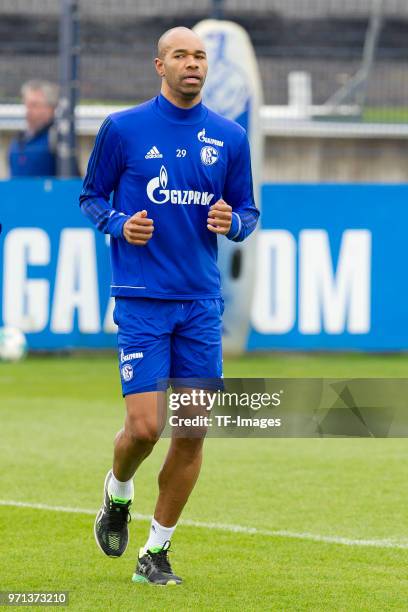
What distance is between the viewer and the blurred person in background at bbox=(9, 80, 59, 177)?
1512 centimetres

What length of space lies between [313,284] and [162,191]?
8.11 meters

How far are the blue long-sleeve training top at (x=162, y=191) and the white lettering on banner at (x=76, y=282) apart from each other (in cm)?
787

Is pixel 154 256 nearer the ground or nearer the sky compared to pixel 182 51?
nearer the ground

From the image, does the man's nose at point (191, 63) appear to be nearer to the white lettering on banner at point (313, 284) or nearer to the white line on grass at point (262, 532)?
the white line on grass at point (262, 532)

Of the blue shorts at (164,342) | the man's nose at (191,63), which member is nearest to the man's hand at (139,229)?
the blue shorts at (164,342)

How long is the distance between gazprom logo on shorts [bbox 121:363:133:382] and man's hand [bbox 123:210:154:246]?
508mm

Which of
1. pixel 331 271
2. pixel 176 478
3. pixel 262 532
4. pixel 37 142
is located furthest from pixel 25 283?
pixel 176 478

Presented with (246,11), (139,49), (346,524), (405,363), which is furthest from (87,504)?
(246,11)

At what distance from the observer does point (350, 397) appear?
586 centimetres

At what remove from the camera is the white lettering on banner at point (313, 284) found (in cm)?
1414

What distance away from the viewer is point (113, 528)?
20.8 ft

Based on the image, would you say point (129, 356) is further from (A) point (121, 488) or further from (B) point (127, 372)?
(A) point (121, 488)

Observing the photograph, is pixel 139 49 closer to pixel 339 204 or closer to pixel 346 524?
pixel 339 204

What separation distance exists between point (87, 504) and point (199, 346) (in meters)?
2.14
